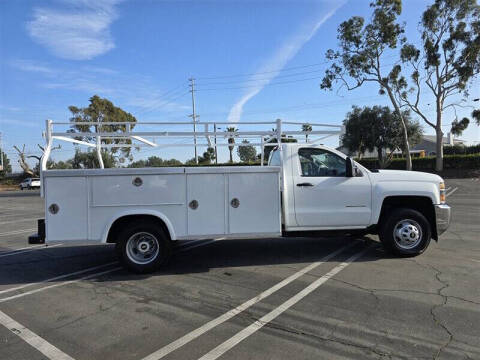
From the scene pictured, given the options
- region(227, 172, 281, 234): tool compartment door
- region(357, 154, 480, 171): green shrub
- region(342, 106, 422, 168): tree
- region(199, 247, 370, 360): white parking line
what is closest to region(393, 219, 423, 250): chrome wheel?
region(199, 247, 370, 360): white parking line

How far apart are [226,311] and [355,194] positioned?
3.22 metres

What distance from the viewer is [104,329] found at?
4004mm

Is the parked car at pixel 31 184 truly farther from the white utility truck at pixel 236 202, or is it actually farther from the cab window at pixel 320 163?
the cab window at pixel 320 163

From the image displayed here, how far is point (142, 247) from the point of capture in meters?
5.90

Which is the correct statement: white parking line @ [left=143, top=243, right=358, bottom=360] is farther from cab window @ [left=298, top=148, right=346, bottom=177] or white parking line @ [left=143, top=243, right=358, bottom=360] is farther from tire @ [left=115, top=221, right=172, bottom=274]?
tire @ [left=115, top=221, right=172, bottom=274]

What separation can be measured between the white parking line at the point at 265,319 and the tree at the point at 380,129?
116 ft

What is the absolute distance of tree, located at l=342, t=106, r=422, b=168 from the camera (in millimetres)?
38969

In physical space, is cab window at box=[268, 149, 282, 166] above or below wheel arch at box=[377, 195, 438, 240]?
above

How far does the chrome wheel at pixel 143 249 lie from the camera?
5.88 metres

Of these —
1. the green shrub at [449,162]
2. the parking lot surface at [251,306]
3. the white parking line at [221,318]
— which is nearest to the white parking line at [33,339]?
the parking lot surface at [251,306]

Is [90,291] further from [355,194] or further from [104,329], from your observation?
[355,194]

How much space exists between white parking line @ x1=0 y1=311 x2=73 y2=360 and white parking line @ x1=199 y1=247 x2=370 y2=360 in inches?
54.8

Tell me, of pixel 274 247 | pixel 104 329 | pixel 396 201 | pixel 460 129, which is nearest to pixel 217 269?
pixel 274 247

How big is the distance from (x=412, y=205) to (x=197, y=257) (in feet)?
13.7
